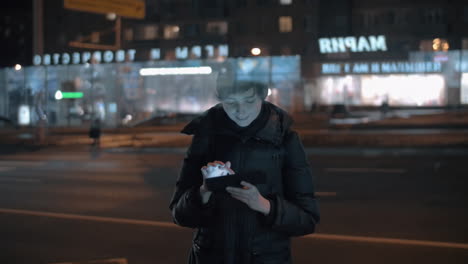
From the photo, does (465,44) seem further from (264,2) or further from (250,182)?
(250,182)

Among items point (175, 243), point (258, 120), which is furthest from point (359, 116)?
point (258, 120)

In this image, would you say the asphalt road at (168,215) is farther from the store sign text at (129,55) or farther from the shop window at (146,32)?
the shop window at (146,32)

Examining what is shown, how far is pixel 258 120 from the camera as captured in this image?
8.77 ft

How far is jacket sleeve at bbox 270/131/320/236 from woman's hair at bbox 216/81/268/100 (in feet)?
0.82

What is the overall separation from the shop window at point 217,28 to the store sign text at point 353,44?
31.6 feet

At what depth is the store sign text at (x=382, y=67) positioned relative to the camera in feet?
144

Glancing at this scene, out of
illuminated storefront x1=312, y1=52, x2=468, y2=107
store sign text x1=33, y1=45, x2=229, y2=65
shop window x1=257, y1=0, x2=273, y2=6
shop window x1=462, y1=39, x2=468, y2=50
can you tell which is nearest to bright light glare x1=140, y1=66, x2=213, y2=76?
store sign text x1=33, y1=45, x2=229, y2=65

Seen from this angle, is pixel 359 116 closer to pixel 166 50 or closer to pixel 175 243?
pixel 166 50

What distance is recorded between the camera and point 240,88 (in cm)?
265

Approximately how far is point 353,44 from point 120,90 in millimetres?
19709

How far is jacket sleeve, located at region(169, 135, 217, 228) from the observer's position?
260cm

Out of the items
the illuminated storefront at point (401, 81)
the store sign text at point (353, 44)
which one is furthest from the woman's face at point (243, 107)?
the store sign text at point (353, 44)

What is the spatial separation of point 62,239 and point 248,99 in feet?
18.6

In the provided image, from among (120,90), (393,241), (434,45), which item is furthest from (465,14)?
(393,241)
